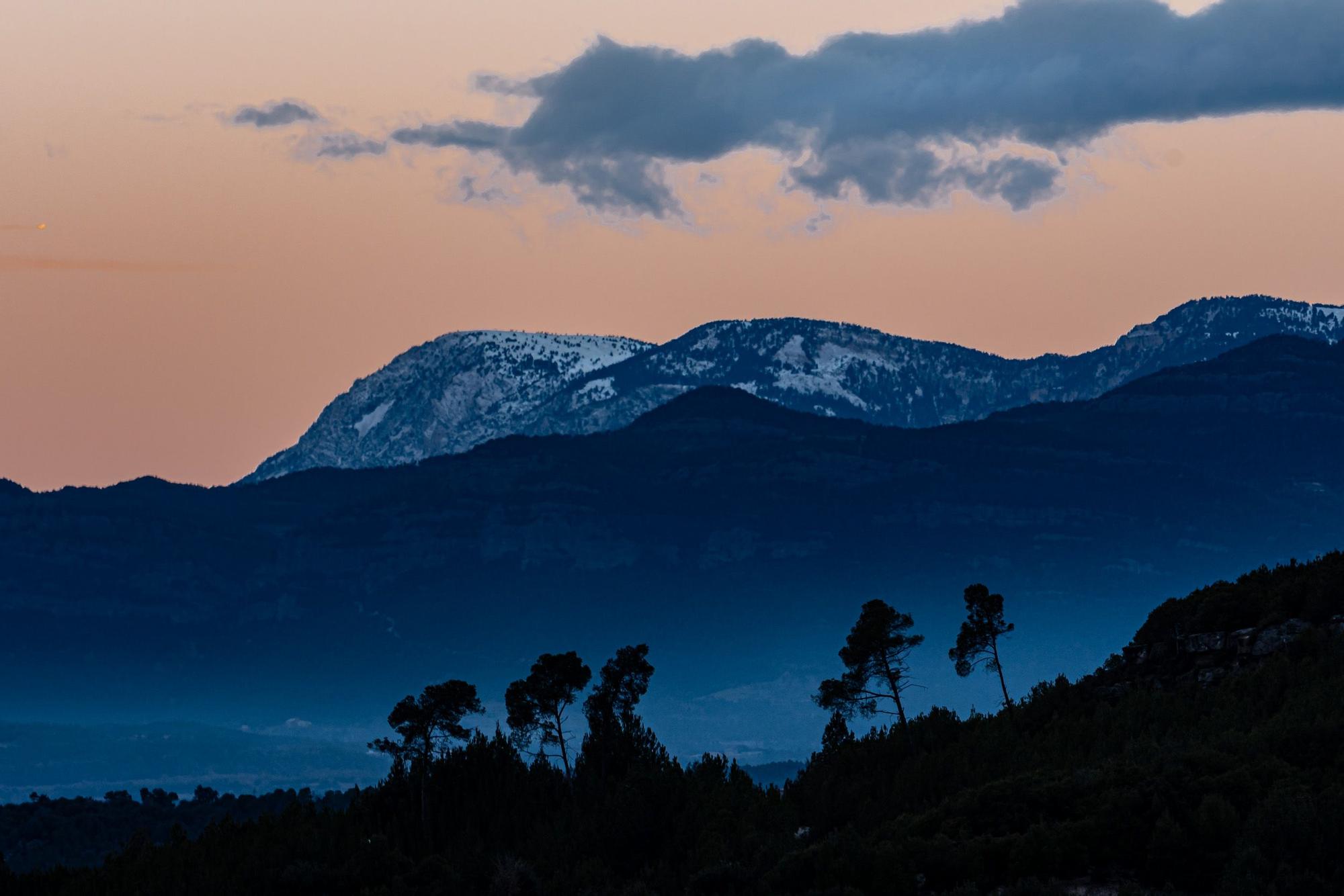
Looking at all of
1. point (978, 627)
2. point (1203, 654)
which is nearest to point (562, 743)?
point (978, 627)

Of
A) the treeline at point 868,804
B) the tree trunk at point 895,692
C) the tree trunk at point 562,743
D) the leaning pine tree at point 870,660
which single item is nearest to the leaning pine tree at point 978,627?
the treeline at point 868,804

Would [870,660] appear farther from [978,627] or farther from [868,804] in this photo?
[868,804]

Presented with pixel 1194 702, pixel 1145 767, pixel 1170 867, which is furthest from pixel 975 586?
pixel 1170 867

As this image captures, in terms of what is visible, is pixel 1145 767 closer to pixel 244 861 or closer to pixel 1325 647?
pixel 1325 647

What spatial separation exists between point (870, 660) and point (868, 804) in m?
20.7

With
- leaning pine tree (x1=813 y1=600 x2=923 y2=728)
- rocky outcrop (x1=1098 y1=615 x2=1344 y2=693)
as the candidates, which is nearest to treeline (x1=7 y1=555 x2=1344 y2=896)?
leaning pine tree (x1=813 y1=600 x2=923 y2=728)

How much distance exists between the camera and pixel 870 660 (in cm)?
9756

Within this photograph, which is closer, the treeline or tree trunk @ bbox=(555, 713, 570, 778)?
the treeline

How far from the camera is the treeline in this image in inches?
2328

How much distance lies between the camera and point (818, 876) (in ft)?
202

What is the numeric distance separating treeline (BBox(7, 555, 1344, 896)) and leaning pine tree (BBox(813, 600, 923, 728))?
131 millimetres

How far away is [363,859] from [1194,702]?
3095 centimetres

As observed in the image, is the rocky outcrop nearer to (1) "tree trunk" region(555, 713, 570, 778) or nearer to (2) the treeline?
(2) the treeline

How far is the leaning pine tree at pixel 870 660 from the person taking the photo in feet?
317
